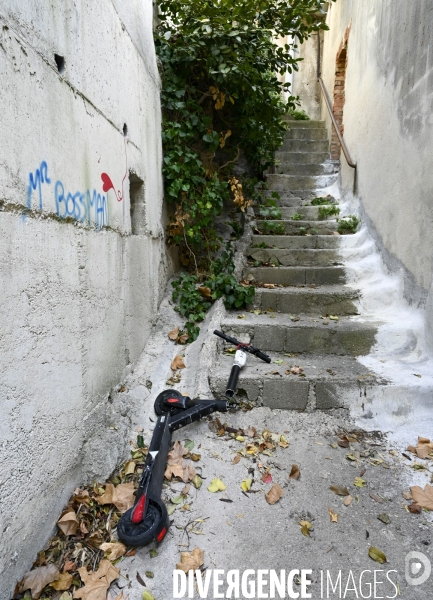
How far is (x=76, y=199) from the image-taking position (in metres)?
2.07

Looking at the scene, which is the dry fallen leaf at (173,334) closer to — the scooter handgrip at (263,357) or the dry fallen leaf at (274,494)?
the scooter handgrip at (263,357)

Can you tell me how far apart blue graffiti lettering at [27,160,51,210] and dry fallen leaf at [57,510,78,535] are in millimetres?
1521

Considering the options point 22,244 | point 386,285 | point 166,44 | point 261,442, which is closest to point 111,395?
point 261,442

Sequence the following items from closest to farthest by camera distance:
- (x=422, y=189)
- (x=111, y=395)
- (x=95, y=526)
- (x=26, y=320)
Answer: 1. (x=26, y=320)
2. (x=95, y=526)
3. (x=111, y=395)
4. (x=422, y=189)

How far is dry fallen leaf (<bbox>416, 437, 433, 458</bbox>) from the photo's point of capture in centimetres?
252

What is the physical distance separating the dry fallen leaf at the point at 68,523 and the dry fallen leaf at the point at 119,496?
0.17 meters

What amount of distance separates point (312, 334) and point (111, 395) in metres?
1.89

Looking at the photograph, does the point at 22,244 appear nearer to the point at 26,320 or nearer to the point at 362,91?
the point at 26,320

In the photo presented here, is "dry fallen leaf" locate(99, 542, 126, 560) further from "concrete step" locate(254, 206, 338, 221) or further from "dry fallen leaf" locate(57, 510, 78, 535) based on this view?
"concrete step" locate(254, 206, 338, 221)

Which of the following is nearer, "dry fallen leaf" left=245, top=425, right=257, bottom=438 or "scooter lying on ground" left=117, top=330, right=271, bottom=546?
"scooter lying on ground" left=117, top=330, right=271, bottom=546

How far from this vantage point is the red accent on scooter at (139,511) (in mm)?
1887

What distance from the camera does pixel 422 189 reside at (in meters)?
3.40

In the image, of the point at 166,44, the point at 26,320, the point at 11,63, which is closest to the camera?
the point at 11,63

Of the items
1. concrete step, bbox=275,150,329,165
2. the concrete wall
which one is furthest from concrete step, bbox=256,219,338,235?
the concrete wall
